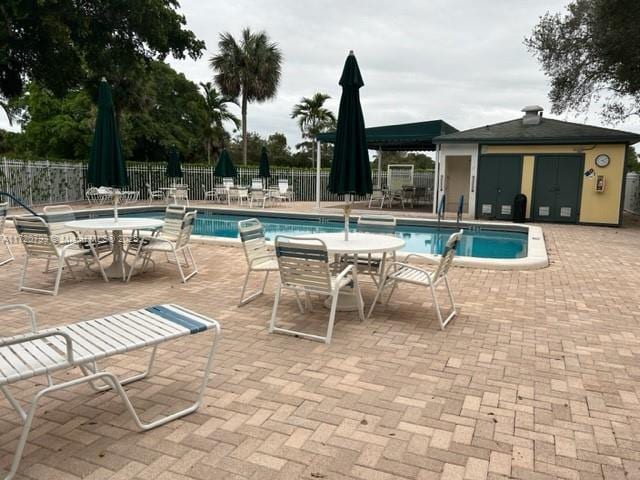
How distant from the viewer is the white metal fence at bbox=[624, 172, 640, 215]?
16719mm

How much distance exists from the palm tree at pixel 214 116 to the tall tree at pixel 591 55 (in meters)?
21.2

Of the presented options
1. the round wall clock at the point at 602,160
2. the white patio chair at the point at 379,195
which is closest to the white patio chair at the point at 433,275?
the round wall clock at the point at 602,160

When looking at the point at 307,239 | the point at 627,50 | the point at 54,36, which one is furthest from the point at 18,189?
the point at 627,50

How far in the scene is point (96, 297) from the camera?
4.89m

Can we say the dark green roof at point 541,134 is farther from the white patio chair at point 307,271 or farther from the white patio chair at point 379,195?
the white patio chair at point 307,271

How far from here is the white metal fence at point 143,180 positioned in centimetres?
1583

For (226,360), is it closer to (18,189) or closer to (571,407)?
(571,407)

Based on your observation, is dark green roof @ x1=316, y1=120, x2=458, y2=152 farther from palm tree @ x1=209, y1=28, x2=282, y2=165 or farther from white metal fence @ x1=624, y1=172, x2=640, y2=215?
palm tree @ x1=209, y1=28, x2=282, y2=165

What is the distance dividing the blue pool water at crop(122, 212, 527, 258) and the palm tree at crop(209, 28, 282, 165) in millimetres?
10649

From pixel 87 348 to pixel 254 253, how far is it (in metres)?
2.64

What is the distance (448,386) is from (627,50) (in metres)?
13.7

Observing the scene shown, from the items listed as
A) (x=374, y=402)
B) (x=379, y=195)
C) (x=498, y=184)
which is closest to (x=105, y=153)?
(x=374, y=402)

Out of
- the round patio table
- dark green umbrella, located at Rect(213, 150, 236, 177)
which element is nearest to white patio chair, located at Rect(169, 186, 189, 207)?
dark green umbrella, located at Rect(213, 150, 236, 177)

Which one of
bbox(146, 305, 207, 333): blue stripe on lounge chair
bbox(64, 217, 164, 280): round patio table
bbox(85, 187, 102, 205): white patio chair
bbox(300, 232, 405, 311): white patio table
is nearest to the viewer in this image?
bbox(146, 305, 207, 333): blue stripe on lounge chair
